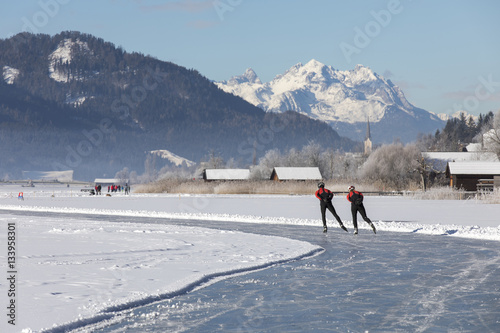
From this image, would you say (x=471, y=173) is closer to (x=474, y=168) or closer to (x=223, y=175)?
(x=474, y=168)

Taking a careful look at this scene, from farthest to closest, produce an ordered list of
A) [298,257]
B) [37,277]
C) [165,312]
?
[298,257] → [37,277] → [165,312]

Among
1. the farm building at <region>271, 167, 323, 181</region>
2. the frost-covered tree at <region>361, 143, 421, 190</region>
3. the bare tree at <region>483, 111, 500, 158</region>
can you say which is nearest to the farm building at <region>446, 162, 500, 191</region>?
the bare tree at <region>483, 111, 500, 158</region>

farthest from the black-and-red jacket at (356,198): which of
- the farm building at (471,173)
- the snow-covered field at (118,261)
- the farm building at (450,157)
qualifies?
the farm building at (450,157)

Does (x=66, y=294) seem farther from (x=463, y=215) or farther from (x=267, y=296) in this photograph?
(x=463, y=215)

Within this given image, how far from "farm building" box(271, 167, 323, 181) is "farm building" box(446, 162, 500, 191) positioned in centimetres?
2874

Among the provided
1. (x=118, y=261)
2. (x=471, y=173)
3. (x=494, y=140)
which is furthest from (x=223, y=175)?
(x=118, y=261)

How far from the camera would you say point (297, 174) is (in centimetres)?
9956

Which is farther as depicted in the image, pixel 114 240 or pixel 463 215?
pixel 463 215

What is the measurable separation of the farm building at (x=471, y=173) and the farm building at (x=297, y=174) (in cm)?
2874

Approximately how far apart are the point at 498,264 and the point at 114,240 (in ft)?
37.6

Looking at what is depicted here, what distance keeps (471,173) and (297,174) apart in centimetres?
3256

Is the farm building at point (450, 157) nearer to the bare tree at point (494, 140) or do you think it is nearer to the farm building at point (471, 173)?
the bare tree at point (494, 140)

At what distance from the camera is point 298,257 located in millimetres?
17000

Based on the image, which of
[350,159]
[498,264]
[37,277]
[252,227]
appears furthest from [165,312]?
[350,159]
